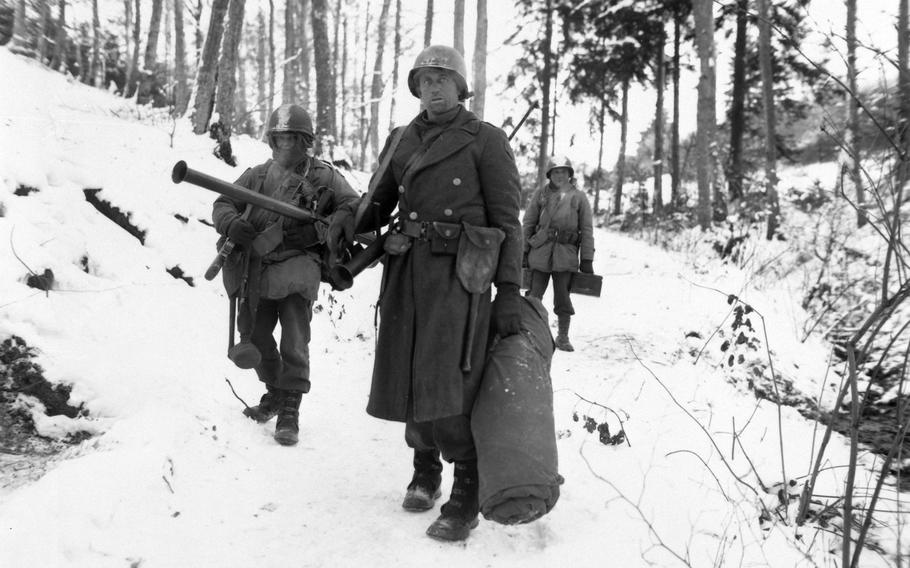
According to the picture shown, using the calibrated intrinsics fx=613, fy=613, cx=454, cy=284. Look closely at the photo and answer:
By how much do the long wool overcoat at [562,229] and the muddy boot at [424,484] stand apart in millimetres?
3953

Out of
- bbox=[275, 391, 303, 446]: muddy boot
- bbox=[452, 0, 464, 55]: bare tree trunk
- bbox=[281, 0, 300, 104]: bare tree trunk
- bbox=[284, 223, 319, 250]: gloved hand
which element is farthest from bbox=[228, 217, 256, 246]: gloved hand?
bbox=[281, 0, 300, 104]: bare tree trunk

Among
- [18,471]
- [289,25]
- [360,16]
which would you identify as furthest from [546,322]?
[360,16]

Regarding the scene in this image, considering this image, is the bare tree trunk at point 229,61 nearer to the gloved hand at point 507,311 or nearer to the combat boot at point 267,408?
the combat boot at point 267,408

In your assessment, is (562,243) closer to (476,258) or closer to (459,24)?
(476,258)

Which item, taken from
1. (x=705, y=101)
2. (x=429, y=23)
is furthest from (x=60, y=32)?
(x=429, y=23)

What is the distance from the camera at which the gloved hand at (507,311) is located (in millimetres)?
2854

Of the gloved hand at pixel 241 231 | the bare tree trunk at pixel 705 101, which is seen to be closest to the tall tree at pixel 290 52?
the bare tree trunk at pixel 705 101

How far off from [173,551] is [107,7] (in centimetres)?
214

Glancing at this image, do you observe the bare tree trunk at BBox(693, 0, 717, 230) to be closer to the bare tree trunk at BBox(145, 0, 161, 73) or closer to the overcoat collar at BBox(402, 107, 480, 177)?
the overcoat collar at BBox(402, 107, 480, 177)

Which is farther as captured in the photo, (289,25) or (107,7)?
(289,25)

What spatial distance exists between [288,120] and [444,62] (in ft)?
4.85

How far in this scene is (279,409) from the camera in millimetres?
4145

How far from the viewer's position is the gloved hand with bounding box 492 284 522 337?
2.85 meters

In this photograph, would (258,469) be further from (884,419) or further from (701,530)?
(884,419)
